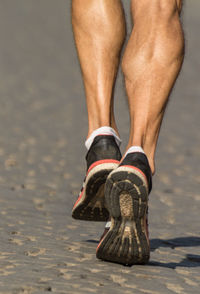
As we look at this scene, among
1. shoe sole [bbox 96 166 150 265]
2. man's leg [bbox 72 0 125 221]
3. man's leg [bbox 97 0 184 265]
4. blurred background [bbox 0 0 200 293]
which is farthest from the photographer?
blurred background [bbox 0 0 200 293]

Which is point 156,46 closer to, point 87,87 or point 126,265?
point 87,87

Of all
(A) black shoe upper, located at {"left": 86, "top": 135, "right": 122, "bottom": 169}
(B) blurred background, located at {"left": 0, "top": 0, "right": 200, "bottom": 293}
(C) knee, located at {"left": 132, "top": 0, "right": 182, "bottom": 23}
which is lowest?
(B) blurred background, located at {"left": 0, "top": 0, "right": 200, "bottom": 293}

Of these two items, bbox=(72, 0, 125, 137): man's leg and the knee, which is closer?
the knee

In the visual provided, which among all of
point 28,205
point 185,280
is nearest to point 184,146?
point 28,205

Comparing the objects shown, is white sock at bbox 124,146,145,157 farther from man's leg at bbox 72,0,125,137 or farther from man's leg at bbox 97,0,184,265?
man's leg at bbox 72,0,125,137

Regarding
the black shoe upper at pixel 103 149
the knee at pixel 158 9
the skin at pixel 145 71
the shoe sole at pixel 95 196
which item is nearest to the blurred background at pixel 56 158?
the shoe sole at pixel 95 196

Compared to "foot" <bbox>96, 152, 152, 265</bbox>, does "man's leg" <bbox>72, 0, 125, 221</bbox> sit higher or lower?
higher

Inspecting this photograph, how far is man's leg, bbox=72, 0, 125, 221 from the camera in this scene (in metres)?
3.34

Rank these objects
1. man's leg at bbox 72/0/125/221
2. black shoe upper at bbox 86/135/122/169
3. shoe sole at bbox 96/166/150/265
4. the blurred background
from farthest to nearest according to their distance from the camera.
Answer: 1. the blurred background
2. man's leg at bbox 72/0/125/221
3. black shoe upper at bbox 86/135/122/169
4. shoe sole at bbox 96/166/150/265

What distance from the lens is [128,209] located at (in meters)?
3.02

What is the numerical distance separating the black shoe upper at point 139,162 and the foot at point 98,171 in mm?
100

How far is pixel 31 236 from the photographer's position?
12.3ft

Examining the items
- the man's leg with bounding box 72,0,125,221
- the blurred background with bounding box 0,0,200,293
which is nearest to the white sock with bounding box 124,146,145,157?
the man's leg with bounding box 72,0,125,221

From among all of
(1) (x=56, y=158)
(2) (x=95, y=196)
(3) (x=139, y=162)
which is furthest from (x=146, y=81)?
(1) (x=56, y=158)
